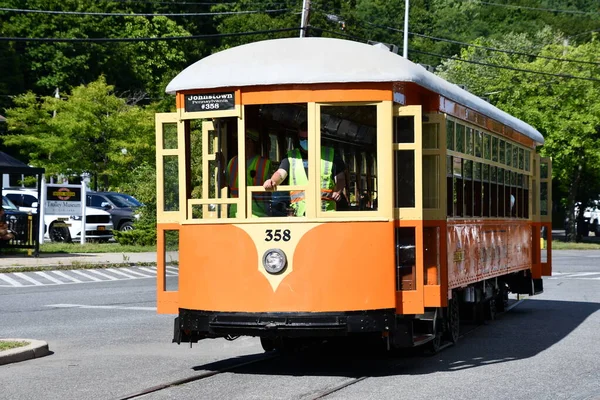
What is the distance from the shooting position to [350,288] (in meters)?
10.6

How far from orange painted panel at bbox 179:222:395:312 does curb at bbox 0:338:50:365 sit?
2487mm

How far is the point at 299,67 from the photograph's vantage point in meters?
10.7

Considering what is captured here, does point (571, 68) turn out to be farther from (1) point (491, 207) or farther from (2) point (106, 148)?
(1) point (491, 207)

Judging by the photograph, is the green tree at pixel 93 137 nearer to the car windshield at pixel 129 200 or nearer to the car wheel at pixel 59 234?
the car windshield at pixel 129 200

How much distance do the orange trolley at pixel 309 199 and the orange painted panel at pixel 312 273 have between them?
0.04 feet

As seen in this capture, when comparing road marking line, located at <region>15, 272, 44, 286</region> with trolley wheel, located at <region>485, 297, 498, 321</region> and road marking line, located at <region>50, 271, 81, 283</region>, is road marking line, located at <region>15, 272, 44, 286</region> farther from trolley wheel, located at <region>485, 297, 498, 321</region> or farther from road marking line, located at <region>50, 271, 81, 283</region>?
trolley wheel, located at <region>485, 297, 498, 321</region>

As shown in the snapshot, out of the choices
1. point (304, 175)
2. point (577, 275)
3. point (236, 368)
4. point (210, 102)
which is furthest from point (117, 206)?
point (304, 175)

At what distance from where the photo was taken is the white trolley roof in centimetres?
1070

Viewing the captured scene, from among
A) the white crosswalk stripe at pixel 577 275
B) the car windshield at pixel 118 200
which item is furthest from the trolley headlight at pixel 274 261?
the car windshield at pixel 118 200

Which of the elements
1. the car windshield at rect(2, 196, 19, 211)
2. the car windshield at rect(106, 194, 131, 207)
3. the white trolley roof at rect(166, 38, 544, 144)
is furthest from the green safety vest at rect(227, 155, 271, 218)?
the car windshield at rect(106, 194, 131, 207)

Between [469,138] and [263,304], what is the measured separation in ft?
12.2

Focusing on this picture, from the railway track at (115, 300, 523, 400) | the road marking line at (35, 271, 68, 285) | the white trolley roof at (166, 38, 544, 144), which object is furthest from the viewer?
the road marking line at (35, 271, 68, 285)

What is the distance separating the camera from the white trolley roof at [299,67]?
35.1 ft

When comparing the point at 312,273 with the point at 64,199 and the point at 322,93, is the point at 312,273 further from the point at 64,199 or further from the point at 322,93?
the point at 64,199
